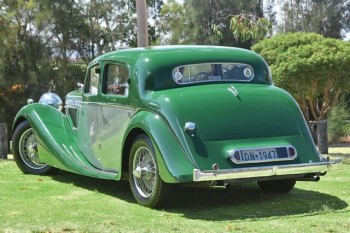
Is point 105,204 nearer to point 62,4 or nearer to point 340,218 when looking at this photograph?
point 340,218

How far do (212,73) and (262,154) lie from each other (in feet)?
4.15

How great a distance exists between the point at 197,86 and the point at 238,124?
2.35 feet

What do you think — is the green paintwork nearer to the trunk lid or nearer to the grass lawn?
the trunk lid

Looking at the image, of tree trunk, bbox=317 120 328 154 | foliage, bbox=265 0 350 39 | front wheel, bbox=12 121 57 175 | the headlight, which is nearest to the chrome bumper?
front wheel, bbox=12 121 57 175

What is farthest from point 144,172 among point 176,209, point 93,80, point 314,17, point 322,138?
point 314,17

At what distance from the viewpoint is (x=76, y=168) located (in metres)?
8.09

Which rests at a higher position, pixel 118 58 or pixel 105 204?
pixel 118 58

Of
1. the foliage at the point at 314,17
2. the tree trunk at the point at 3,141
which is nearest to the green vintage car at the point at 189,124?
the tree trunk at the point at 3,141

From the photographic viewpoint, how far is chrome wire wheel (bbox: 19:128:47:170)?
9.62 meters

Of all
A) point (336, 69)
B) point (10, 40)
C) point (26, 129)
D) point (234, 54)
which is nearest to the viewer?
point (234, 54)

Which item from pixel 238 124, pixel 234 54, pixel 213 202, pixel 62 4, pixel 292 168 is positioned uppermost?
pixel 62 4

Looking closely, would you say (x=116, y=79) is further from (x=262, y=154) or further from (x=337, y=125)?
(x=337, y=125)

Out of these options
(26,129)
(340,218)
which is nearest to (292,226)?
(340,218)

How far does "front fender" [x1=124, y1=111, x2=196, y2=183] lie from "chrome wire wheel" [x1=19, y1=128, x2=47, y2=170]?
3.53m
